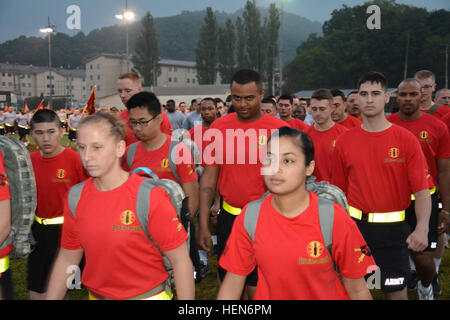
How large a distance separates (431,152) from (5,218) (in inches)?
199

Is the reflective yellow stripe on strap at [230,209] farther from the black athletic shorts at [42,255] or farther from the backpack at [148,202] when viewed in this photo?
the black athletic shorts at [42,255]

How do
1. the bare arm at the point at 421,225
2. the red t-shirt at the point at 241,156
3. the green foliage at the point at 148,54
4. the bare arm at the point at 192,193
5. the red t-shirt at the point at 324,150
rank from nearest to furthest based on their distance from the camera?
the bare arm at the point at 421,225 → the red t-shirt at the point at 241,156 → the bare arm at the point at 192,193 → the red t-shirt at the point at 324,150 → the green foliage at the point at 148,54

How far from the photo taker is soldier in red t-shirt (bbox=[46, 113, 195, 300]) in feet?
9.38

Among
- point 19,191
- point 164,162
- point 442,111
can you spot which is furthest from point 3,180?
point 442,111

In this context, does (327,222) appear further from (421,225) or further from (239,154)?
(239,154)

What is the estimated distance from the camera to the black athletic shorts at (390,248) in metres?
4.54

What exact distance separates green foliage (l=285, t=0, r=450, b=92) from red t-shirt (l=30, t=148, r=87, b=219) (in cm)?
7206

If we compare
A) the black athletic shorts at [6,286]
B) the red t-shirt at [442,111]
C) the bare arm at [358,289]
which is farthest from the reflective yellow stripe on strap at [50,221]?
the red t-shirt at [442,111]

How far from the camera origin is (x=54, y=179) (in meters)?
5.17

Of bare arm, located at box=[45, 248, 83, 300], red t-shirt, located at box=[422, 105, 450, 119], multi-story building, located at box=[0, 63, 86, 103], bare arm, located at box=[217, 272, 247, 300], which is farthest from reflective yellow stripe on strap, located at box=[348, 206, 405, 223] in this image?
multi-story building, located at box=[0, 63, 86, 103]

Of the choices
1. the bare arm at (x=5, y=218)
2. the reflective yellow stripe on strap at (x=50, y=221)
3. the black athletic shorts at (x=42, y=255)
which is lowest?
the black athletic shorts at (x=42, y=255)

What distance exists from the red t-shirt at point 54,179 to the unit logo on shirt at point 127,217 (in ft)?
8.37

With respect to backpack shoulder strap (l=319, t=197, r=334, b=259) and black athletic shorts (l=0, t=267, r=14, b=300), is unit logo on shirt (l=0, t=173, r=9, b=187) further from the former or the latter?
backpack shoulder strap (l=319, t=197, r=334, b=259)
